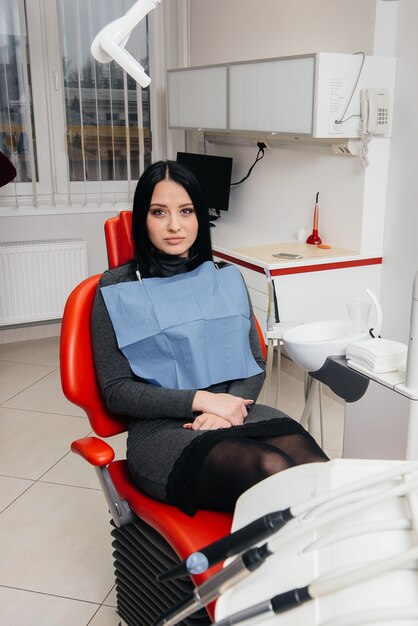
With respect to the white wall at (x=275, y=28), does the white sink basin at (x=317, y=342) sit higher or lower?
lower

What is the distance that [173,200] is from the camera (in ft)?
5.67

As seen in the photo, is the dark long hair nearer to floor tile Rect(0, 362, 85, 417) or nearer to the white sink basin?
the white sink basin

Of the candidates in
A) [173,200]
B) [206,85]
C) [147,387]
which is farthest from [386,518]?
[206,85]

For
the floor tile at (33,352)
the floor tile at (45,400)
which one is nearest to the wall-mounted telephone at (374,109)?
the floor tile at (45,400)

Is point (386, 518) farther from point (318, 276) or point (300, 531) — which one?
point (318, 276)

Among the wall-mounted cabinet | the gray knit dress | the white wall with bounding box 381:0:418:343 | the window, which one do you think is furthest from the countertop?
the window

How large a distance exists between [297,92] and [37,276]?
6.98 ft

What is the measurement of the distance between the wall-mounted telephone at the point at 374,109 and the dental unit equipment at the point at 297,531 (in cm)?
230

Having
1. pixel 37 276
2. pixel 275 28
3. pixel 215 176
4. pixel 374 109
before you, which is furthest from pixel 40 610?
pixel 275 28

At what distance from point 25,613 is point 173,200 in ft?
4.11

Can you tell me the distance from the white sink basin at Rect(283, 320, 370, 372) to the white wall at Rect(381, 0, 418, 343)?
118cm

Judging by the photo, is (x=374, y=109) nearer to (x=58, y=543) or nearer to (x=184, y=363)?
(x=184, y=363)

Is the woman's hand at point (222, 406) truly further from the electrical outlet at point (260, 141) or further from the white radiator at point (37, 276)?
the white radiator at point (37, 276)

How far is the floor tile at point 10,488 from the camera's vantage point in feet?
7.91
